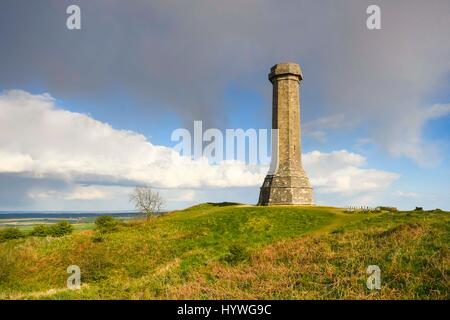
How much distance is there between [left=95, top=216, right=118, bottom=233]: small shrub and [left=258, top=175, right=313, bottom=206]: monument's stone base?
863 inches

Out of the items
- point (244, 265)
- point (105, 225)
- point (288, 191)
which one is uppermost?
point (288, 191)

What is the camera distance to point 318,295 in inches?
391

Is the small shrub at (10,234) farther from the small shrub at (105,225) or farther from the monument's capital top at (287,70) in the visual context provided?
the monument's capital top at (287,70)

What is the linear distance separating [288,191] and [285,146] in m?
6.90

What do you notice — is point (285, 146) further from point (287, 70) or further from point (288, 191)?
point (287, 70)

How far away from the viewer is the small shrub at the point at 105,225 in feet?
126

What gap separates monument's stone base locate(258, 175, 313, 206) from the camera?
44031 millimetres

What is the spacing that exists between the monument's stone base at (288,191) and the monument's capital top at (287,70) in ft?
52.0

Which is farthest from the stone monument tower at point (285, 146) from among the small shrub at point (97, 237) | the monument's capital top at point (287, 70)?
the small shrub at point (97, 237)

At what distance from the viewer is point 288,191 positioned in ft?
145

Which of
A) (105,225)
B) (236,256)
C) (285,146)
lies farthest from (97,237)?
(285,146)

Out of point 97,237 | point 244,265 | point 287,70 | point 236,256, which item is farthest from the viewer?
point 287,70

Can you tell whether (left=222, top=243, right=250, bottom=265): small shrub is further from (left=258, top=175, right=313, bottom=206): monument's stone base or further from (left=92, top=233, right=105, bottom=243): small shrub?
(left=258, top=175, right=313, bottom=206): monument's stone base
